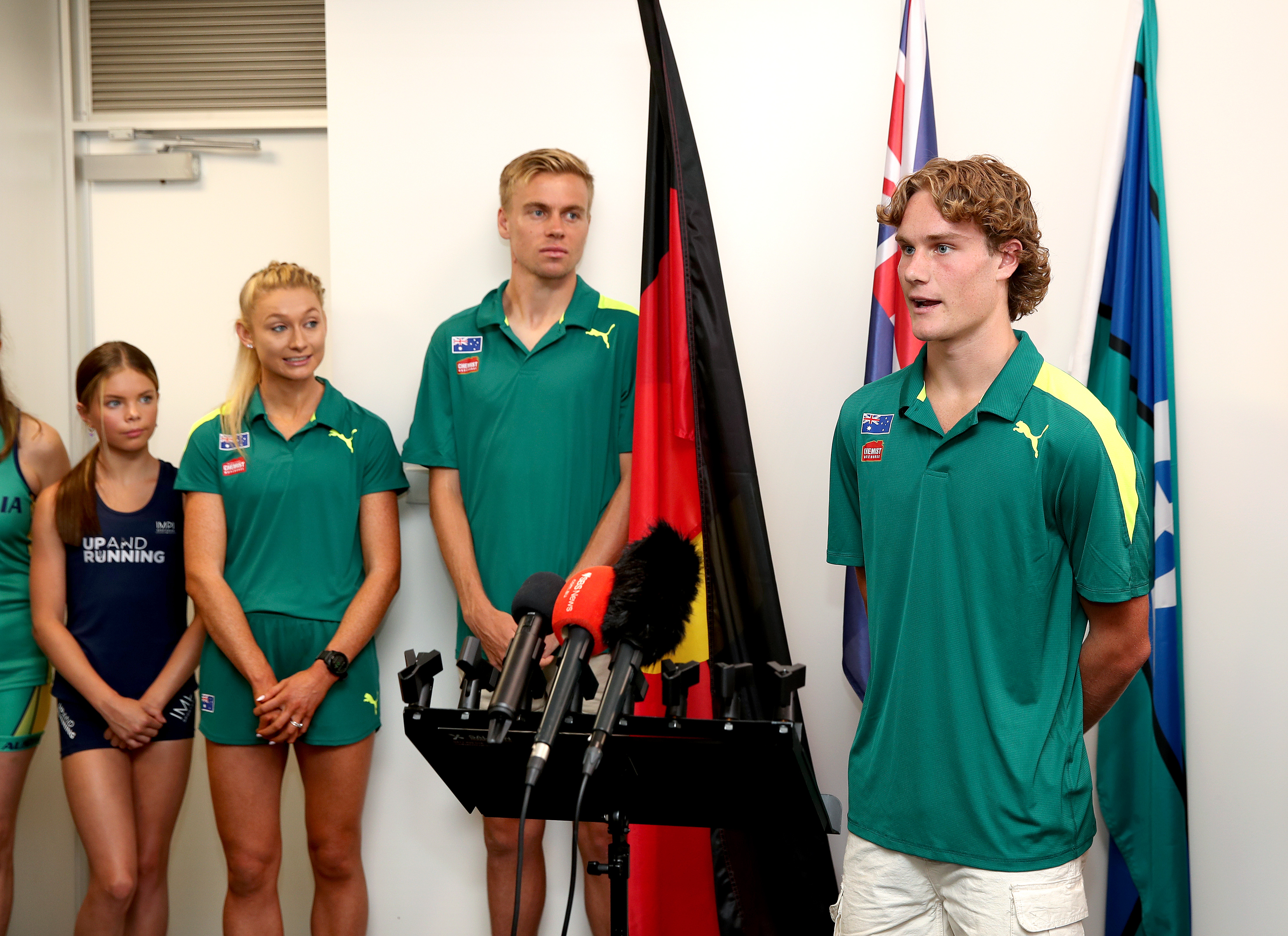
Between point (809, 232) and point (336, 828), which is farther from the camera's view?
point (809, 232)

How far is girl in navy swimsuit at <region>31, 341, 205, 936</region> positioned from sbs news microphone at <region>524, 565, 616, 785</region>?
6.08 ft

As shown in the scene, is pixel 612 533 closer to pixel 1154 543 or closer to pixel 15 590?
pixel 1154 543

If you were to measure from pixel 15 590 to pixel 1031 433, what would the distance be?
2.59 m

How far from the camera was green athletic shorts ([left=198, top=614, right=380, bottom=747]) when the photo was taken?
257 centimetres

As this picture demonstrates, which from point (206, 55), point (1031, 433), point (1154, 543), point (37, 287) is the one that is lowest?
point (1154, 543)

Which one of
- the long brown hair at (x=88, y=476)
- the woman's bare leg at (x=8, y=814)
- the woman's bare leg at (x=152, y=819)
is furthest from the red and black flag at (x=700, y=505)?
the woman's bare leg at (x=8, y=814)

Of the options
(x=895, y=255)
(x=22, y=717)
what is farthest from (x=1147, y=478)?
(x=22, y=717)

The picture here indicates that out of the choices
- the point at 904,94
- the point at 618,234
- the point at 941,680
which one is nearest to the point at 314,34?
the point at 618,234

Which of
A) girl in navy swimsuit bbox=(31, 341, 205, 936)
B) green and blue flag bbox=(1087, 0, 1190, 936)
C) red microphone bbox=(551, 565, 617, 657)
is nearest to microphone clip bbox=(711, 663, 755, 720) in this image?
red microphone bbox=(551, 565, 617, 657)

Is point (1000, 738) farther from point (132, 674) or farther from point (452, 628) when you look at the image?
point (132, 674)

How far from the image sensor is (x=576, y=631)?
47.4 inches

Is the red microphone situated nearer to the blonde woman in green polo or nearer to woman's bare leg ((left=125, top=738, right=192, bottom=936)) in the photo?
the blonde woman in green polo

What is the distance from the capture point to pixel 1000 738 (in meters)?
1.53

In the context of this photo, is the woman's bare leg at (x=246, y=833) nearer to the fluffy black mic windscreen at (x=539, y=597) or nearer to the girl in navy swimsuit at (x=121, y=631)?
the girl in navy swimsuit at (x=121, y=631)
